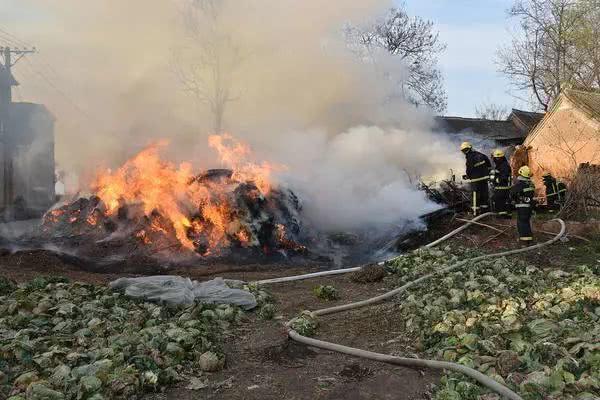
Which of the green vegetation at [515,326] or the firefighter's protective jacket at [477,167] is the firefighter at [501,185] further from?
the green vegetation at [515,326]

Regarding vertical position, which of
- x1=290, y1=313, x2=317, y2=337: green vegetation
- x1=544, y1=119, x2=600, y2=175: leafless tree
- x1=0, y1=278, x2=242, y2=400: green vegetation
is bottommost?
x1=290, y1=313, x2=317, y2=337: green vegetation

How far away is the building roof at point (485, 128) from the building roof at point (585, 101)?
755 cm

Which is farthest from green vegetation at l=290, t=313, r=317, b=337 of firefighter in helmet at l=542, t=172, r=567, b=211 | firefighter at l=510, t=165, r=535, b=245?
firefighter in helmet at l=542, t=172, r=567, b=211

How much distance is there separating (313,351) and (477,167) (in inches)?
321

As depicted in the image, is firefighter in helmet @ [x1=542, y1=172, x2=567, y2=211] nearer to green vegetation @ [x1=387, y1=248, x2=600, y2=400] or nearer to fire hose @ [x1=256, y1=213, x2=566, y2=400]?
fire hose @ [x1=256, y1=213, x2=566, y2=400]

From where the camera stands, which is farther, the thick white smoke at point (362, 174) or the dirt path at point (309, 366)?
the thick white smoke at point (362, 174)

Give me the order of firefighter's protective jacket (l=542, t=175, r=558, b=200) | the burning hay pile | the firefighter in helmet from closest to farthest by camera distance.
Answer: the burning hay pile → the firefighter in helmet → firefighter's protective jacket (l=542, t=175, r=558, b=200)

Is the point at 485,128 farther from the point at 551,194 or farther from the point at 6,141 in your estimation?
the point at 6,141

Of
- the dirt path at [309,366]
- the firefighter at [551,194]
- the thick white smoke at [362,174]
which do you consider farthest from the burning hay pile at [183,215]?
the firefighter at [551,194]

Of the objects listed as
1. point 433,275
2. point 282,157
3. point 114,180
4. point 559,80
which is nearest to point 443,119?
point 559,80

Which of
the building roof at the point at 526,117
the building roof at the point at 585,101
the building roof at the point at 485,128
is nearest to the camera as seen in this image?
the building roof at the point at 585,101

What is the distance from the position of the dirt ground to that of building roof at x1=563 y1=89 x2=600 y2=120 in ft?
38.5

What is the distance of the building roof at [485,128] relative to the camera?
1149 inches

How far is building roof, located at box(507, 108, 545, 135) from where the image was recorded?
30891 millimetres
